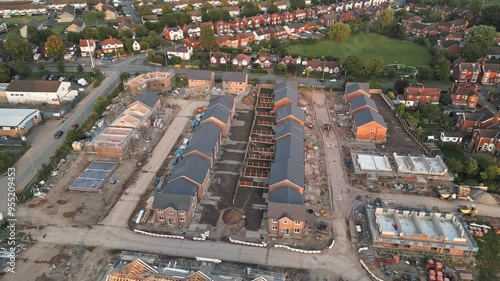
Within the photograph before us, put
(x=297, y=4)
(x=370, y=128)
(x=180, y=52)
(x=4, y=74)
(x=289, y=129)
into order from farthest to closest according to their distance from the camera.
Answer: (x=297, y=4)
(x=180, y=52)
(x=4, y=74)
(x=370, y=128)
(x=289, y=129)

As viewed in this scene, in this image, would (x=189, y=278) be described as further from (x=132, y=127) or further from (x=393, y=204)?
(x=132, y=127)

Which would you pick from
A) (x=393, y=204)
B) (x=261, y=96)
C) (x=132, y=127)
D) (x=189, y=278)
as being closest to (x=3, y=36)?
(x=132, y=127)

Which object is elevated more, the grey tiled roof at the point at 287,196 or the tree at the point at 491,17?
the tree at the point at 491,17

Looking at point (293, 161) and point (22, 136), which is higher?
point (293, 161)

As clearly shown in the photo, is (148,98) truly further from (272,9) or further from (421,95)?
(272,9)

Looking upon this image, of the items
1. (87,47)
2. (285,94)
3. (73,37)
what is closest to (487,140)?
(285,94)

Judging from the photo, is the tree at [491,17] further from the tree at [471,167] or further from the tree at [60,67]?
the tree at [60,67]

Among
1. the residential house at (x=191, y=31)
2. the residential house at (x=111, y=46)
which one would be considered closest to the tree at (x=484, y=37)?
the residential house at (x=191, y=31)
